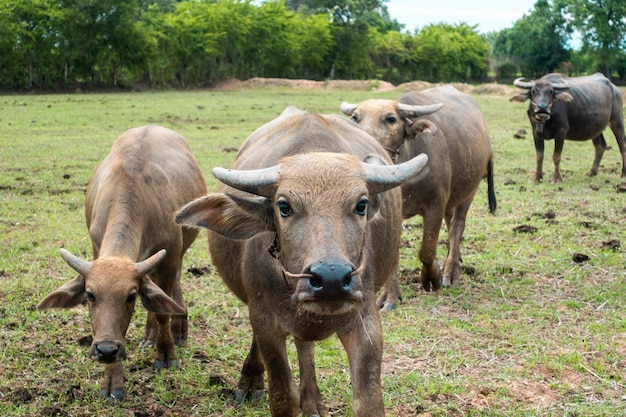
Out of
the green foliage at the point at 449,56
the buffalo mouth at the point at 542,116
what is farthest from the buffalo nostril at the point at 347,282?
the green foliage at the point at 449,56

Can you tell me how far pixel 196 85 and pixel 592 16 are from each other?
102ft

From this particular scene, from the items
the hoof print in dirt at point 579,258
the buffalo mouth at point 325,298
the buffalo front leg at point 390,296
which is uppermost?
the buffalo mouth at point 325,298

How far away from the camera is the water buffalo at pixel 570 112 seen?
520 inches

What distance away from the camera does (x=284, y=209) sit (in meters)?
3.20

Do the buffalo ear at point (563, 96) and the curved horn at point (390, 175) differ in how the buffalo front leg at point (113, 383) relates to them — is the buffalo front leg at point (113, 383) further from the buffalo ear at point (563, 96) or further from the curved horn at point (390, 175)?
the buffalo ear at point (563, 96)

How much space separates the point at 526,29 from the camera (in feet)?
212

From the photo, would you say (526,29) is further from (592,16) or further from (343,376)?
(343,376)

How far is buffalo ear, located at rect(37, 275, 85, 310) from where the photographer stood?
4.58 meters

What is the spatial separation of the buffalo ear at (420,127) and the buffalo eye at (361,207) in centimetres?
360

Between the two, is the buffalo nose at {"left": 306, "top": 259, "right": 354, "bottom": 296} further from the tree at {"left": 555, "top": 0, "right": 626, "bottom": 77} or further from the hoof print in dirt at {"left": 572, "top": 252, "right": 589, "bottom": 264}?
the tree at {"left": 555, "top": 0, "right": 626, "bottom": 77}

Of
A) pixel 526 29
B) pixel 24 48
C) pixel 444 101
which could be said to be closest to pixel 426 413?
pixel 444 101

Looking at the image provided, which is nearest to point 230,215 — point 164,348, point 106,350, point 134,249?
point 106,350

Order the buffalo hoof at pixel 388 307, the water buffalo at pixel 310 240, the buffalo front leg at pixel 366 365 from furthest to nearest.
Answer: the buffalo hoof at pixel 388 307
the buffalo front leg at pixel 366 365
the water buffalo at pixel 310 240

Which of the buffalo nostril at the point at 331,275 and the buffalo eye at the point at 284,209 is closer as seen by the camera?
the buffalo nostril at the point at 331,275
